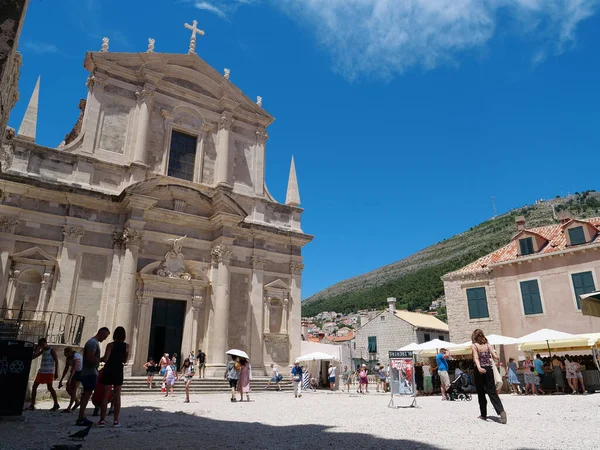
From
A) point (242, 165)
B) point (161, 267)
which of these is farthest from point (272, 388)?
point (242, 165)

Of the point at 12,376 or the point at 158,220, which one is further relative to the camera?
the point at 158,220

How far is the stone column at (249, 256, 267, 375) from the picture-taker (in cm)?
1978

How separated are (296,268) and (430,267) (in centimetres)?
10003

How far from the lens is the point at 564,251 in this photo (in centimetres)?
2112

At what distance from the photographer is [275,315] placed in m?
21.3

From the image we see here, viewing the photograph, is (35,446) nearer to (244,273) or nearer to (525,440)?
(525,440)

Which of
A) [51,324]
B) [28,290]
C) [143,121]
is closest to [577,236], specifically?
[143,121]

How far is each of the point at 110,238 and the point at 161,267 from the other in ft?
7.85

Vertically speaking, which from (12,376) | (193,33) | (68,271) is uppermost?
(193,33)

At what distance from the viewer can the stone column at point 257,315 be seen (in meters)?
19.8

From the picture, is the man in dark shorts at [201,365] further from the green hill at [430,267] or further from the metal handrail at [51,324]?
the green hill at [430,267]

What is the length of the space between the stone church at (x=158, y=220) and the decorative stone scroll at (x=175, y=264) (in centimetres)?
5

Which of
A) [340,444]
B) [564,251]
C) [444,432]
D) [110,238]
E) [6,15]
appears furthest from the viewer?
[564,251]

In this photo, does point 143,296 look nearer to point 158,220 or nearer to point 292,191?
point 158,220
